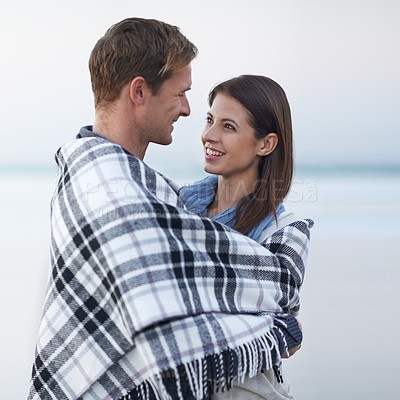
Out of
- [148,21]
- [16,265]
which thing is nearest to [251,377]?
[148,21]

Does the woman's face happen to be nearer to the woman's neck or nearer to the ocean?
the woman's neck

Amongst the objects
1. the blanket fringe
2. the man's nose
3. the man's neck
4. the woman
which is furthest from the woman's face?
the blanket fringe

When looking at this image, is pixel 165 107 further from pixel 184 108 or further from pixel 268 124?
pixel 268 124

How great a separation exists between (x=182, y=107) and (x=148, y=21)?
0.22 metres

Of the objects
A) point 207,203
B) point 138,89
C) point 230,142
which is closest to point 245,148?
point 230,142

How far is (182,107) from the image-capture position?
2018 mm

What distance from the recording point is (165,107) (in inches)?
77.2

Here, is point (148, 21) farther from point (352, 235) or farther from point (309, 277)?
point (352, 235)

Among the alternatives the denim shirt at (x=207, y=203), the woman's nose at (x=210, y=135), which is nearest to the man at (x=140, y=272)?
the denim shirt at (x=207, y=203)

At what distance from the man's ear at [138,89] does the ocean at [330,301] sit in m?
0.47

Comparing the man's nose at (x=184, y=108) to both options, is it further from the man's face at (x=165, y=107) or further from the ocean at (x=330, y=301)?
the ocean at (x=330, y=301)

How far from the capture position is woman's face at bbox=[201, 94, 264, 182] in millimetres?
2291

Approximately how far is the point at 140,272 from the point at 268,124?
2.41 feet

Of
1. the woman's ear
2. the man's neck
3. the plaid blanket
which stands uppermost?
the man's neck
